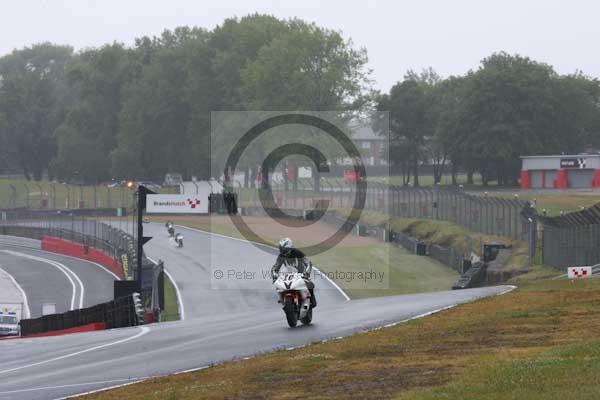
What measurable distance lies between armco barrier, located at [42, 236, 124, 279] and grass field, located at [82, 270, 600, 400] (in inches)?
1760

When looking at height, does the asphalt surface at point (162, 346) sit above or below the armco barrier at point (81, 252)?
above

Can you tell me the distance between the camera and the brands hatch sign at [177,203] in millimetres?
33938

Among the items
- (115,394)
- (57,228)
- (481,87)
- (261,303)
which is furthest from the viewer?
(481,87)

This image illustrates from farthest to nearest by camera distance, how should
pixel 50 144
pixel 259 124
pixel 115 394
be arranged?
pixel 50 144 → pixel 259 124 → pixel 115 394

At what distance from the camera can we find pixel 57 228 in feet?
297

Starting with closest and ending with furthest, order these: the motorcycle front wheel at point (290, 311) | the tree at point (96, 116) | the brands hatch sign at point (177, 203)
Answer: the motorcycle front wheel at point (290, 311) → the brands hatch sign at point (177, 203) → the tree at point (96, 116)

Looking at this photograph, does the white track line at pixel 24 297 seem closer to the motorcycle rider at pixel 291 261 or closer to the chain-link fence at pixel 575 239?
the chain-link fence at pixel 575 239

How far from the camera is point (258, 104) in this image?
4336 inches

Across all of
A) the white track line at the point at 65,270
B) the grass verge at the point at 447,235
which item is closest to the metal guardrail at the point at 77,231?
the white track line at the point at 65,270

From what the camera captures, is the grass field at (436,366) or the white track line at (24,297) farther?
the white track line at (24,297)

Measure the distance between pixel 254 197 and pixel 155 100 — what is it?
3484cm

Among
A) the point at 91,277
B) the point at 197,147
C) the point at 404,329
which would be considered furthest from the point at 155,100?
the point at 404,329

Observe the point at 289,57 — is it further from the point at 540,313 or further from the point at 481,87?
the point at 540,313

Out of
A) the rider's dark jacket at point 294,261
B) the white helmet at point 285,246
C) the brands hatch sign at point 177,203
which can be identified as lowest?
the rider's dark jacket at point 294,261
